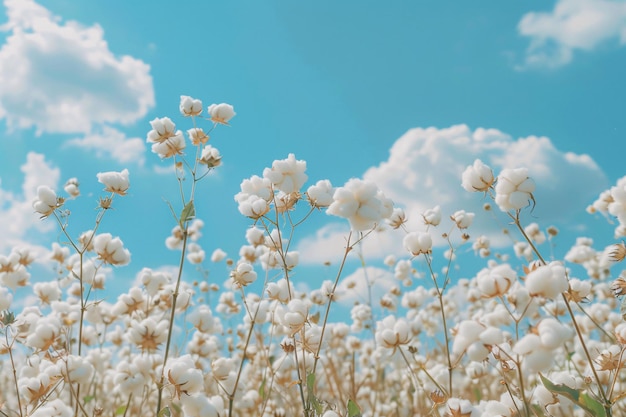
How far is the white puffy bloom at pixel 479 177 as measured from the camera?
1.84 meters

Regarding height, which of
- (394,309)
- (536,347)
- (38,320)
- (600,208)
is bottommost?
(536,347)

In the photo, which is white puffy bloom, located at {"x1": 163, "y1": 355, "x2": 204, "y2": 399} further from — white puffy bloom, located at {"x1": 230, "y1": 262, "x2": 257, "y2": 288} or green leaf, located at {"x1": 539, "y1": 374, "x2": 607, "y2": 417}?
green leaf, located at {"x1": 539, "y1": 374, "x2": 607, "y2": 417}

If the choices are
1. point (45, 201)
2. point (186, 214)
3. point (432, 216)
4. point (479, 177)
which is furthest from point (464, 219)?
point (45, 201)

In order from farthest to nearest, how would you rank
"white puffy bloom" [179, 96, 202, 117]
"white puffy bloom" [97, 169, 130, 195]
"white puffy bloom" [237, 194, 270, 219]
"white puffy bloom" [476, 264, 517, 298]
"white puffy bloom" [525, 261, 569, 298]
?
"white puffy bloom" [179, 96, 202, 117] → "white puffy bloom" [97, 169, 130, 195] → "white puffy bloom" [237, 194, 270, 219] → "white puffy bloom" [476, 264, 517, 298] → "white puffy bloom" [525, 261, 569, 298]

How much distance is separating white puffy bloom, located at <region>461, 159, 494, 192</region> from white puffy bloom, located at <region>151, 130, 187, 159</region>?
1391 mm

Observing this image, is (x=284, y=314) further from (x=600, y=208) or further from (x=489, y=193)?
(x=600, y=208)

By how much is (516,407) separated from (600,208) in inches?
112

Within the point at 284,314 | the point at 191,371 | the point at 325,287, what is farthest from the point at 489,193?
the point at 325,287

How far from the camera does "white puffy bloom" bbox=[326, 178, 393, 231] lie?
5.34 feet

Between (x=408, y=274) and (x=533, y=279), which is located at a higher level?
(x=408, y=274)

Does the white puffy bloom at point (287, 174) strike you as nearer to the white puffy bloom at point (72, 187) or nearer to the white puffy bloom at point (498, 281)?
the white puffy bloom at point (498, 281)

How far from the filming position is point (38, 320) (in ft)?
7.88

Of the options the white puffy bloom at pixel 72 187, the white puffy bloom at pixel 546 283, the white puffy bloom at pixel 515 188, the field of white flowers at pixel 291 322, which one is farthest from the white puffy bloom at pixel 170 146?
the white puffy bloom at pixel 546 283

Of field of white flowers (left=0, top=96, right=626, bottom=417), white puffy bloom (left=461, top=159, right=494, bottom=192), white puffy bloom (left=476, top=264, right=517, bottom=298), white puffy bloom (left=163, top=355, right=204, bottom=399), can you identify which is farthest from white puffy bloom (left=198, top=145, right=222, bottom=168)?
white puffy bloom (left=476, top=264, right=517, bottom=298)
